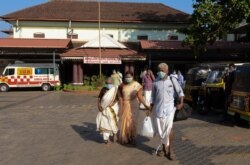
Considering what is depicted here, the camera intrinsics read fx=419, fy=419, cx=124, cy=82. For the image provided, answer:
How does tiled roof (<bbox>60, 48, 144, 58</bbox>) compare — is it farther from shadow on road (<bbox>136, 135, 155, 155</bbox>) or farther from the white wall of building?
shadow on road (<bbox>136, 135, 155, 155</bbox>)

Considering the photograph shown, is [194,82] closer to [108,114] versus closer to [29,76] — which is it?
[108,114]

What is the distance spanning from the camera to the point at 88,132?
11633 millimetres

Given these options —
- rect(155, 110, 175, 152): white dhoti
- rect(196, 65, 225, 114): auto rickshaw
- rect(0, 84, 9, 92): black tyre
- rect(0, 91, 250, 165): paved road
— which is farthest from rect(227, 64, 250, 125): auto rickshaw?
rect(0, 84, 9, 92): black tyre

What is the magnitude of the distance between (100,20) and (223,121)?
27.6m

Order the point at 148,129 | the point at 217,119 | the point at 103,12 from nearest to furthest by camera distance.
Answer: the point at 148,129
the point at 217,119
the point at 103,12

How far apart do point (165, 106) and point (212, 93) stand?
7295 mm

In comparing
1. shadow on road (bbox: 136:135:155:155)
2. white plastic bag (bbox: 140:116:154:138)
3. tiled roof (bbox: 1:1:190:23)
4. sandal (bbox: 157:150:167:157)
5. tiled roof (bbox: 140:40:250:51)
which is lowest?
shadow on road (bbox: 136:135:155:155)

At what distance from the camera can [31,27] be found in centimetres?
4003

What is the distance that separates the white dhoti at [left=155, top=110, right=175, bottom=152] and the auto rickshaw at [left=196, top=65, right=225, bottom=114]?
696cm

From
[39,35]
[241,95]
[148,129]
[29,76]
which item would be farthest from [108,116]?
[39,35]

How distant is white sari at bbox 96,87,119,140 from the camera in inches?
375

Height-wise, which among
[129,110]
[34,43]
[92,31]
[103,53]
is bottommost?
[129,110]

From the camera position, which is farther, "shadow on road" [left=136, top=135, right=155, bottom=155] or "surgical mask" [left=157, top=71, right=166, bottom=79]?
"shadow on road" [left=136, top=135, right=155, bottom=155]

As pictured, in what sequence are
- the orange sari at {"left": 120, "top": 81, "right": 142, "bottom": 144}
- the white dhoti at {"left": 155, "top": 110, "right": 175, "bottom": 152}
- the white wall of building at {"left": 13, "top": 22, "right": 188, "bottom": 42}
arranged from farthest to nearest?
1. the white wall of building at {"left": 13, "top": 22, "right": 188, "bottom": 42}
2. the orange sari at {"left": 120, "top": 81, "right": 142, "bottom": 144}
3. the white dhoti at {"left": 155, "top": 110, "right": 175, "bottom": 152}
